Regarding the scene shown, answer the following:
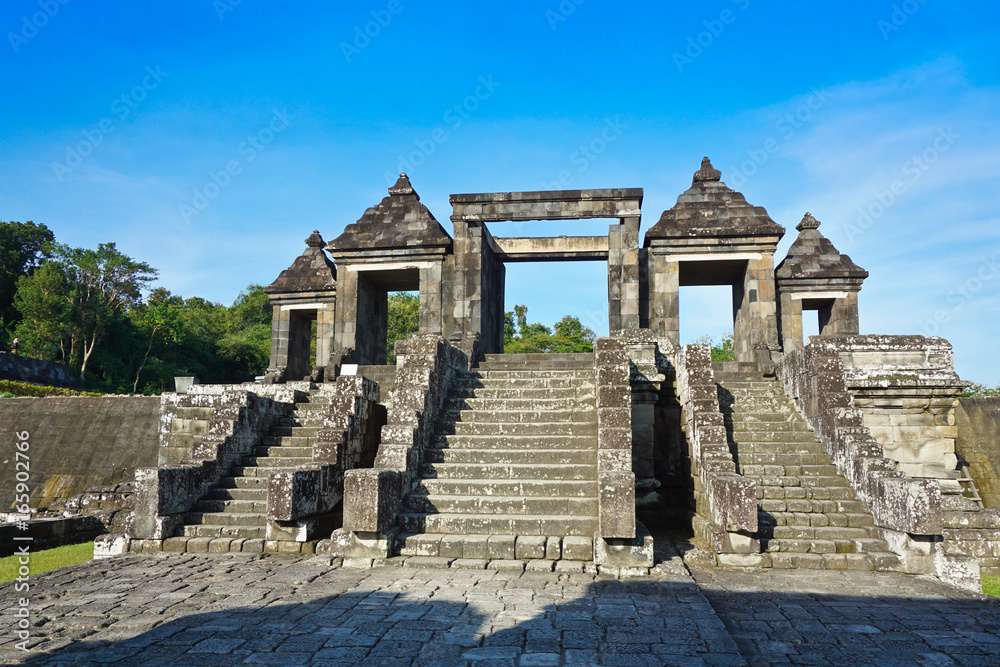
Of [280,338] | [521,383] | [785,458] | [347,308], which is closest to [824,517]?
[785,458]

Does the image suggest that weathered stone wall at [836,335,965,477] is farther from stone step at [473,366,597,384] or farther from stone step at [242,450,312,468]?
stone step at [242,450,312,468]

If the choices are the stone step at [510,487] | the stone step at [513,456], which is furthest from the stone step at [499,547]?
the stone step at [513,456]

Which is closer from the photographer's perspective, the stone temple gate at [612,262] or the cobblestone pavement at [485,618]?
the cobblestone pavement at [485,618]

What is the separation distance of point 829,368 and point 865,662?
556 centimetres

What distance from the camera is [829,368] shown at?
28.8 ft

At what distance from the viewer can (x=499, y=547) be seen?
654 centimetres

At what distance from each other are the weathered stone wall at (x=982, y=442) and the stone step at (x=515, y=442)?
779 centimetres

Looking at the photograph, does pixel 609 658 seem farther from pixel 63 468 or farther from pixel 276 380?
pixel 63 468

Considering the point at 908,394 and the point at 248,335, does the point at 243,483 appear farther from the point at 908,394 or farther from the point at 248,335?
the point at 248,335

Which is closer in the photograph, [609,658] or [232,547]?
[609,658]

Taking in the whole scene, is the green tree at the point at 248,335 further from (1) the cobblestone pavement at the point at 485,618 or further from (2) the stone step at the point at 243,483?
(1) the cobblestone pavement at the point at 485,618

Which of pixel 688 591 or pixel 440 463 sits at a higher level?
pixel 440 463

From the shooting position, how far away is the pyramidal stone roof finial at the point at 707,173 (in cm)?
1688

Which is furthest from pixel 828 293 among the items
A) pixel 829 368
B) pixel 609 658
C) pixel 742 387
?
pixel 609 658
